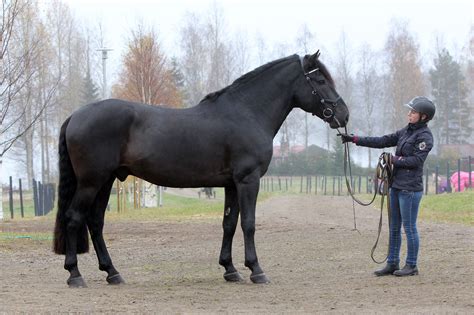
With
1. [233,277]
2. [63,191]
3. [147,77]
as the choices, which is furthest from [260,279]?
[147,77]

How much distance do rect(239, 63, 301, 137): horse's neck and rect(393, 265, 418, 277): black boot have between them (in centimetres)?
222

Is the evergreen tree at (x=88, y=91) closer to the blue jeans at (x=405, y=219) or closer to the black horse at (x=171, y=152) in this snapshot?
the black horse at (x=171, y=152)

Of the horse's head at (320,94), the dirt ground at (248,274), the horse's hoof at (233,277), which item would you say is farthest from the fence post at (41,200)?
the horse's head at (320,94)

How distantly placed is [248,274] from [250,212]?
124 centimetres

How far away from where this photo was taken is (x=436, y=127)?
77500 millimetres

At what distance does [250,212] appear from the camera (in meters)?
8.70

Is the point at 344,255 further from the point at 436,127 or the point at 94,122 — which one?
the point at 436,127

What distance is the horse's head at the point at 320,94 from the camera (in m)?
9.13

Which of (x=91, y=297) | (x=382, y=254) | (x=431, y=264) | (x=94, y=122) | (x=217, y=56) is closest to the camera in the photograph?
(x=91, y=297)

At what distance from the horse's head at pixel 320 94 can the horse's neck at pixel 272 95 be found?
147 millimetres

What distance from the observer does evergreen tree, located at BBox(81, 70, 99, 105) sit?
62384 mm

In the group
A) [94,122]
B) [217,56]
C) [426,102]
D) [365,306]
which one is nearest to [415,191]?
[426,102]

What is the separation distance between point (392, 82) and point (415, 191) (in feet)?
193

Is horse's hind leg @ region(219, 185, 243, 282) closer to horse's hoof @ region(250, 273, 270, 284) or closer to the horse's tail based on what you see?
horse's hoof @ region(250, 273, 270, 284)
